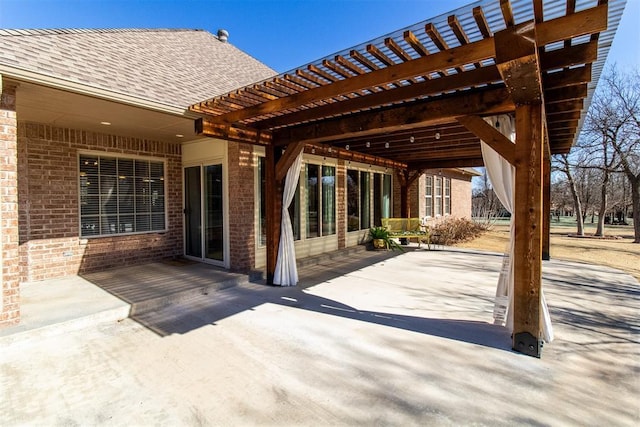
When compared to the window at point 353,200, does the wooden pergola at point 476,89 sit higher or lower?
higher

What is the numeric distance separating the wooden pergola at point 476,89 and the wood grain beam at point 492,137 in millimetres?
10

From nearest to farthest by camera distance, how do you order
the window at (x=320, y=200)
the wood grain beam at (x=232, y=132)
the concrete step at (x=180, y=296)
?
the concrete step at (x=180, y=296)
the wood grain beam at (x=232, y=132)
the window at (x=320, y=200)

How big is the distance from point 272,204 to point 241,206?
0.77 m

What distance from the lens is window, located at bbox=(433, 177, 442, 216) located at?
44.9ft

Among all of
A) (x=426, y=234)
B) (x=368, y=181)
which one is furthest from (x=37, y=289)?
(x=426, y=234)

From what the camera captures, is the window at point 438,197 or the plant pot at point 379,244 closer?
the plant pot at point 379,244

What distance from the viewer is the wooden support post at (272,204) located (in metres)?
5.39

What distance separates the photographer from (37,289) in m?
4.60

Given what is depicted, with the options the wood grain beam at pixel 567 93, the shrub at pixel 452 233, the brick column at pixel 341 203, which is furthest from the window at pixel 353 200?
the wood grain beam at pixel 567 93

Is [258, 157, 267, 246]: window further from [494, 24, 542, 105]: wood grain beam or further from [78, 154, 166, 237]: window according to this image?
[494, 24, 542, 105]: wood grain beam

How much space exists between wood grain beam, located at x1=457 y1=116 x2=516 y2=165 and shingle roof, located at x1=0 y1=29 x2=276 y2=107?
380 cm

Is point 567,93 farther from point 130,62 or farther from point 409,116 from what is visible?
point 130,62

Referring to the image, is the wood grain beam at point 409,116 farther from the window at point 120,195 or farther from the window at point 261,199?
the window at point 120,195

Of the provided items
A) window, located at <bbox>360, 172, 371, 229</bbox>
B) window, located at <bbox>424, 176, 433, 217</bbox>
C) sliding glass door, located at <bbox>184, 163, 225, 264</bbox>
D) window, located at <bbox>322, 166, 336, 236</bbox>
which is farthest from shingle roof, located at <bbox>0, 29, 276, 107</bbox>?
window, located at <bbox>424, 176, 433, 217</bbox>
